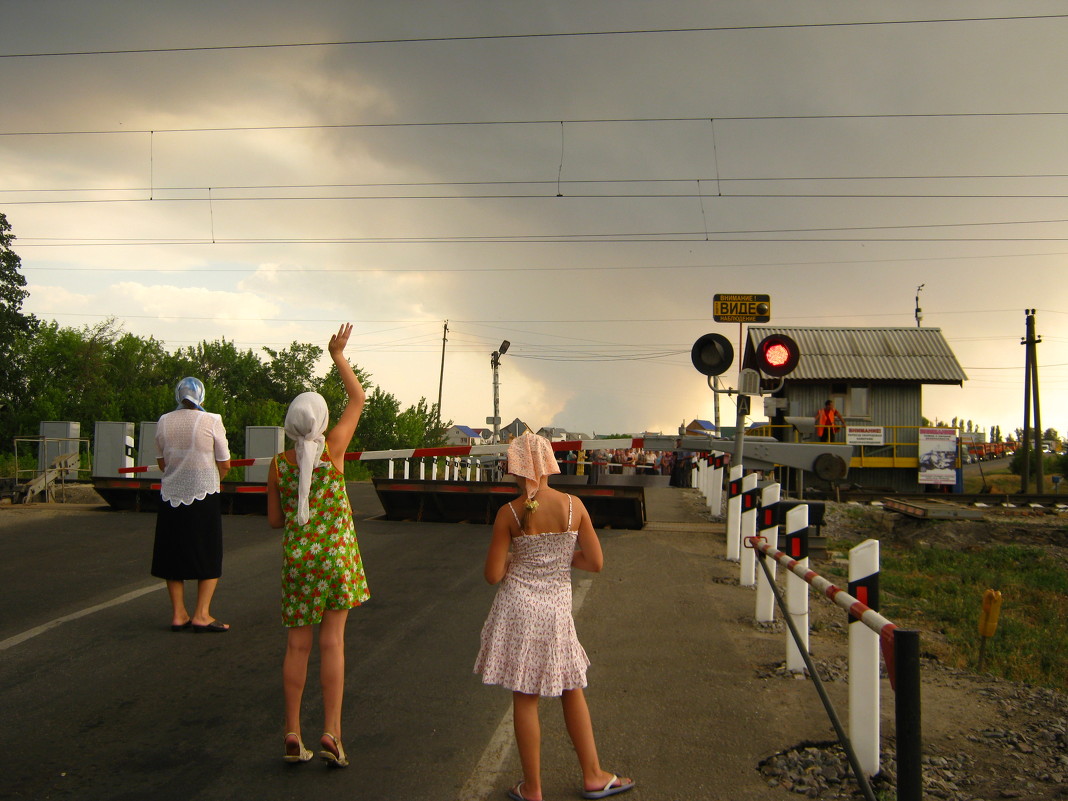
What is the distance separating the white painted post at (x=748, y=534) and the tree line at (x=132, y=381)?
35360 millimetres

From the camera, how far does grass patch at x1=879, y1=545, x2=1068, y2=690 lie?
7742 millimetres

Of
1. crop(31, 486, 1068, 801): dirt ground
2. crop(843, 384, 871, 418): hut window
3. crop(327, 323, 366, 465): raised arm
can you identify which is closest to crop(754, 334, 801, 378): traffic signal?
crop(31, 486, 1068, 801): dirt ground

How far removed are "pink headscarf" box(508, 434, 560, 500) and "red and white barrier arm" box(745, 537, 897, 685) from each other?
4.57 ft

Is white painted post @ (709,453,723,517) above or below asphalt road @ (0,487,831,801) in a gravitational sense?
above

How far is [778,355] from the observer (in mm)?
10500

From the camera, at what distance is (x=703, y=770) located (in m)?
4.21

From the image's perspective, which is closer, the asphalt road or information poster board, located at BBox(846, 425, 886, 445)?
the asphalt road

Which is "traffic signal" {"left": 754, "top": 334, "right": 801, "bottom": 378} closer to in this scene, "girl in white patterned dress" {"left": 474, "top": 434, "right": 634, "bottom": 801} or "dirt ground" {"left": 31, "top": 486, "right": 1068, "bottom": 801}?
"dirt ground" {"left": 31, "top": 486, "right": 1068, "bottom": 801}

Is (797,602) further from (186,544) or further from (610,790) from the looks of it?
(186,544)

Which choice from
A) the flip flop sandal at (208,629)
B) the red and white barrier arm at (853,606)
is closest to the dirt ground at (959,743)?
the red and white barrier arm at (853,606)

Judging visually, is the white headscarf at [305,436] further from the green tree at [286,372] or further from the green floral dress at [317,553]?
the green tree at [286,372]

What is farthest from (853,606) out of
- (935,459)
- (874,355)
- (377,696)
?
(874,355)

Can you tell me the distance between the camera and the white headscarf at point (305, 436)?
425 centimetres

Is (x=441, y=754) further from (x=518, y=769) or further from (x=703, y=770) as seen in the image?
(x=703, y=770)
